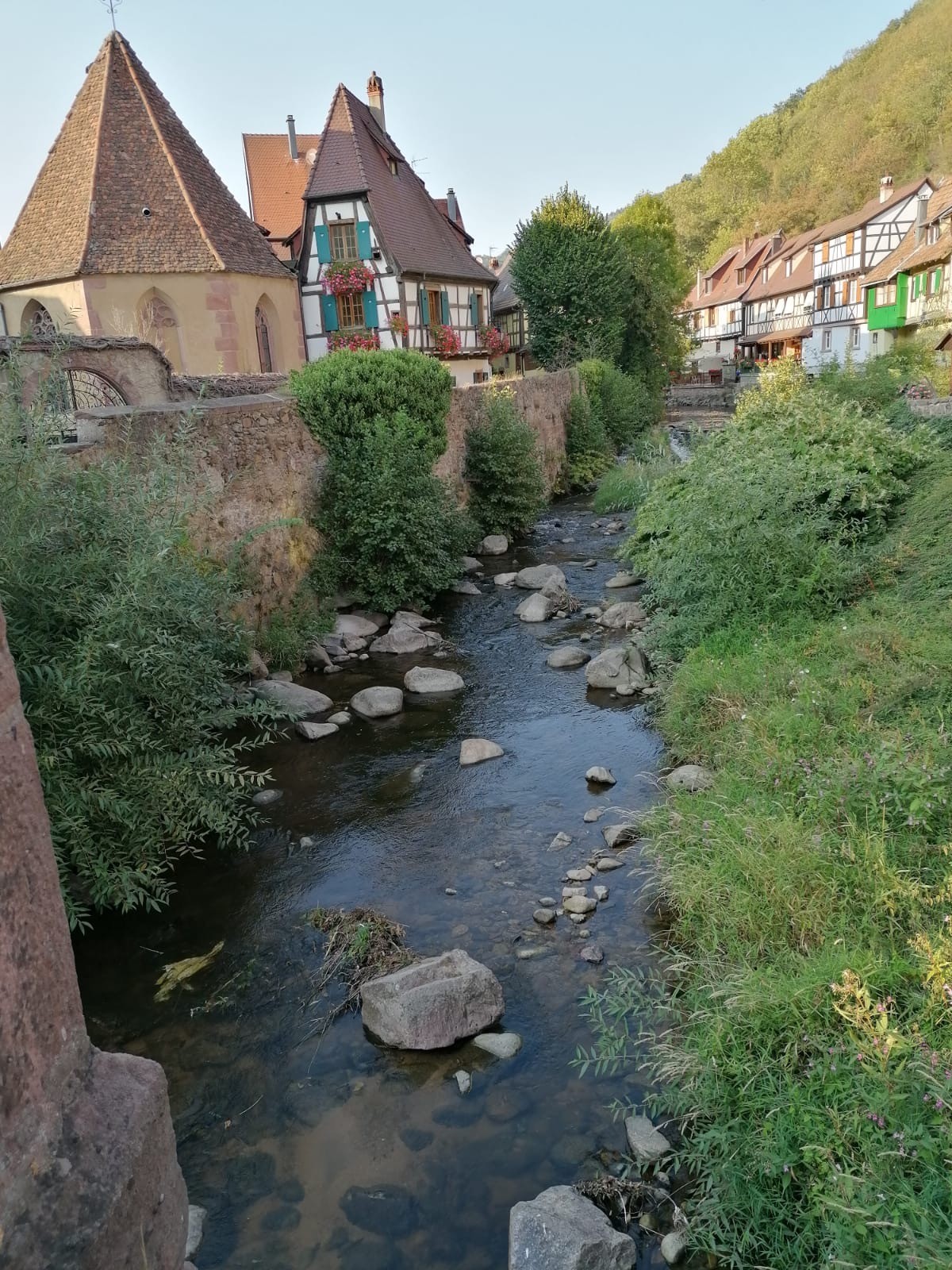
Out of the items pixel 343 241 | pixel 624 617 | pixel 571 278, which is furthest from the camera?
pixel 571 278

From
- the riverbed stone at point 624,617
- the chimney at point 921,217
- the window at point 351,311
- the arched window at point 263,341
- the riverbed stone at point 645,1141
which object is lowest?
the riverbed stone at point 645,1141

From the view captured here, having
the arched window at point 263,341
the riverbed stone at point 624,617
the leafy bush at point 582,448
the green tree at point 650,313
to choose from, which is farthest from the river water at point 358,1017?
the green tree at point 650,313

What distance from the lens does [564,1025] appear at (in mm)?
4445

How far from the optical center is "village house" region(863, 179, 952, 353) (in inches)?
1220

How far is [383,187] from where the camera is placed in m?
26.5

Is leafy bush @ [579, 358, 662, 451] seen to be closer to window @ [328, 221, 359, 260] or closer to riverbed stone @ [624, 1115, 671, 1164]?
window @ [328, 221, 359, 260]

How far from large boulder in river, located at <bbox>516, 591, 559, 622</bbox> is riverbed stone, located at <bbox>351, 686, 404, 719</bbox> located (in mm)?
3035

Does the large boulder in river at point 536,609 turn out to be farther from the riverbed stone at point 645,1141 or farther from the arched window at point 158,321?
the arched window at point 158,321

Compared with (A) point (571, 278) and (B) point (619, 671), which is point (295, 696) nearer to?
(B) point (619, 671)

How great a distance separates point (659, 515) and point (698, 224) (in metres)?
78.4

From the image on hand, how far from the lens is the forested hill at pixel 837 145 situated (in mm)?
54438

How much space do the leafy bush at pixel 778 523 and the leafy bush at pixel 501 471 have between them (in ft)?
19.4

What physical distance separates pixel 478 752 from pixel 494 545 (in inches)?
330

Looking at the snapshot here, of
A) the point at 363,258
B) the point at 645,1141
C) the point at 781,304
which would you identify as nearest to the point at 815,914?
the point at 645,1141
